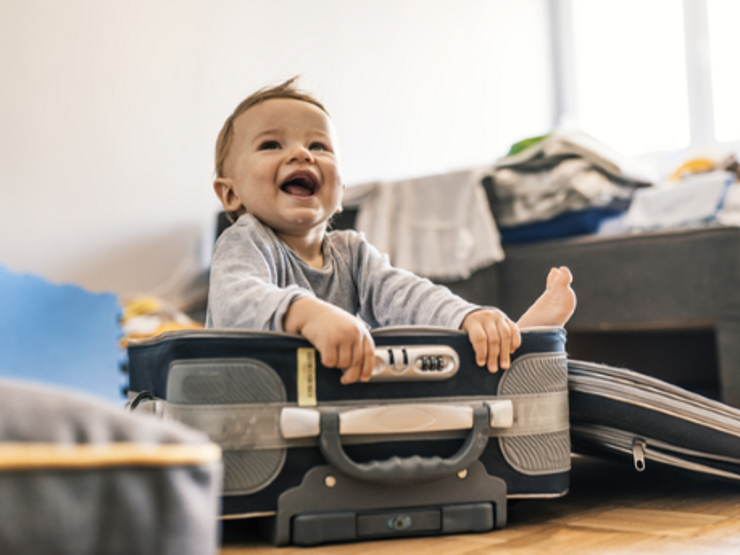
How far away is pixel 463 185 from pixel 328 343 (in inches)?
53.6

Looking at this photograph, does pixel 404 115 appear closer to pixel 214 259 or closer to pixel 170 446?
pixel 214 259

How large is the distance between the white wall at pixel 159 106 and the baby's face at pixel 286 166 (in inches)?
23.4

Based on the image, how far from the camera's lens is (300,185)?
1.01 m

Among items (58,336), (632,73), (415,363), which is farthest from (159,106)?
(632,73)

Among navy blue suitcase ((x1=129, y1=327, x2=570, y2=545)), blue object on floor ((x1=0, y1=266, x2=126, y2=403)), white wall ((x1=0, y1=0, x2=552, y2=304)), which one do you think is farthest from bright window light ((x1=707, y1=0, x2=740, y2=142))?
navy blue suitcase ((x1=129, y1=327, x2=570, y2=545))

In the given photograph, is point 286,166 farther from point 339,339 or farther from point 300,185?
point 339,339

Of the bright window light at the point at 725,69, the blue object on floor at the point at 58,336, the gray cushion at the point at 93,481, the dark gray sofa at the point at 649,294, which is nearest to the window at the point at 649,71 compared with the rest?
the bright window light at the point at 725,69

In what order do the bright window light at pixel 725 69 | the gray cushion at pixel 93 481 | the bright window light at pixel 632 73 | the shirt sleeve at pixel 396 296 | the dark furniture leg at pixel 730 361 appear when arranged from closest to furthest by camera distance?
the gray cushion at pixel 93 481 → the shirt sleeve at pixel 396 296 → the dark furniture leg at pixel 730 361 → the bright window light at pixel 725 69 → the bright window light at pixel 632 73

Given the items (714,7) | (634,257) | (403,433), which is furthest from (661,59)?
(403,433)

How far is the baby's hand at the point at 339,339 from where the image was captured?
69 cm

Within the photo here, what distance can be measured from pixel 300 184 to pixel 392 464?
1.43 ft

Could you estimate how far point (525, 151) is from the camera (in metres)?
2.01

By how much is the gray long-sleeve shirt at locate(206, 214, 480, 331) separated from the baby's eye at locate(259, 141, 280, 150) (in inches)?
3.7

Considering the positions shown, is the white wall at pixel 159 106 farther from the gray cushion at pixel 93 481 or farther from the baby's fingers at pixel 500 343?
the gray cushion at pixel 93 481
